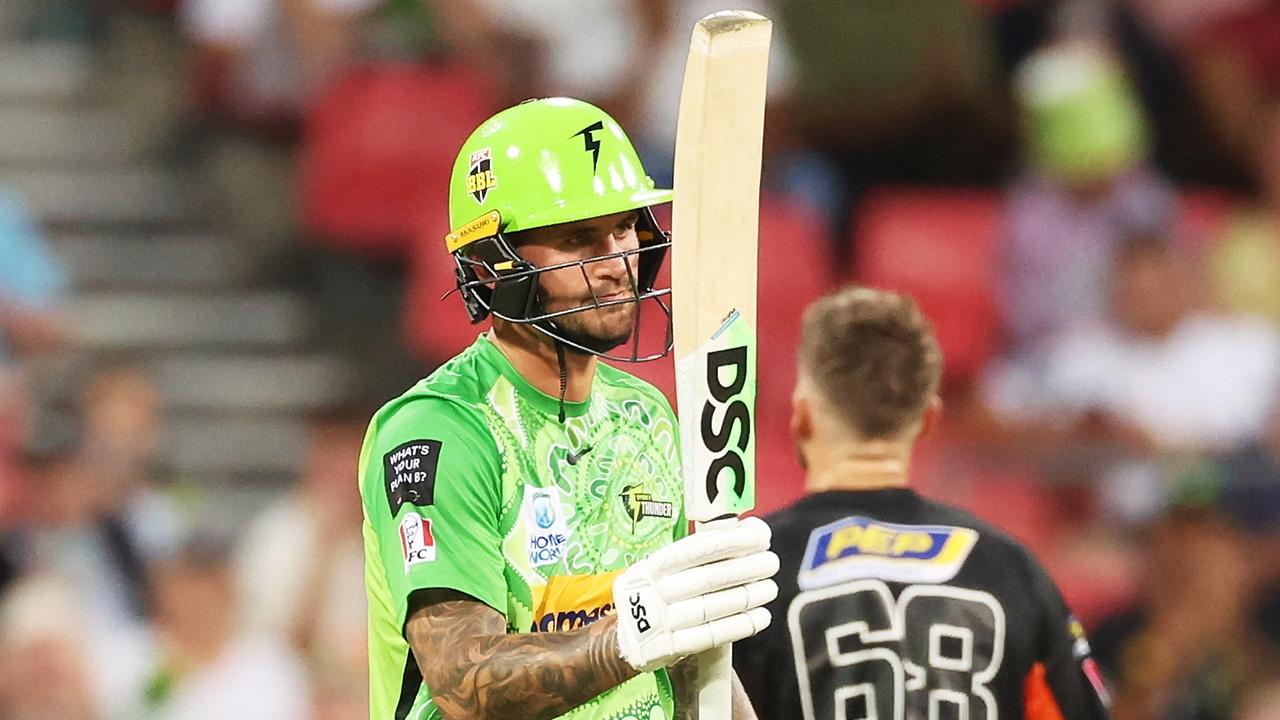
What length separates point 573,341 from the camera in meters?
3.22

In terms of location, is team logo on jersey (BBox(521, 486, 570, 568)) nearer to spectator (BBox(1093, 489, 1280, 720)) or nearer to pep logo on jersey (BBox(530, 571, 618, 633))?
pep logo on jersey (BBox(530, 571, 618, 633))

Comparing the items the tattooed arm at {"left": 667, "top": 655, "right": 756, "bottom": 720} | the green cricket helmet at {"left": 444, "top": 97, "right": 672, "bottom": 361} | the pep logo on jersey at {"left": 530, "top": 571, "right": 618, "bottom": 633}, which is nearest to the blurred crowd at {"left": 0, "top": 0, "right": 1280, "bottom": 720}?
the tattooed arm at {"left": 667, "top": 655, "right": 756, "bottom": 720}

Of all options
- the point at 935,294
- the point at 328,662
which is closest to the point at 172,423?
the point at 328,662

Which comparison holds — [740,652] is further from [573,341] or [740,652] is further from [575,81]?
[575,81]

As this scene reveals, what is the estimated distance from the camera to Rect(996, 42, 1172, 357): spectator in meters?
7.61

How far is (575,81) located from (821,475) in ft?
14.9

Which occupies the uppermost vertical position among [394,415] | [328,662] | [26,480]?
[394,415]

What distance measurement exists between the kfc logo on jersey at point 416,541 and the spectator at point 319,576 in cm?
399

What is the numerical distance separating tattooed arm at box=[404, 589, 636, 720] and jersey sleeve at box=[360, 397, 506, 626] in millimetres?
69

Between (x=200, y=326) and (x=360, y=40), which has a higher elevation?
(x=360, y=40)

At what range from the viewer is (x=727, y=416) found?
3080 mm

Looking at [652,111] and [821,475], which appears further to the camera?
[652,111]

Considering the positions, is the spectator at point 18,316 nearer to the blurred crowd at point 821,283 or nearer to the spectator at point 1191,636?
the blurred crowd at point 821,283

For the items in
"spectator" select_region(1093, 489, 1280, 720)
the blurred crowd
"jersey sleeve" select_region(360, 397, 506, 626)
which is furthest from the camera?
the blurred crowd
